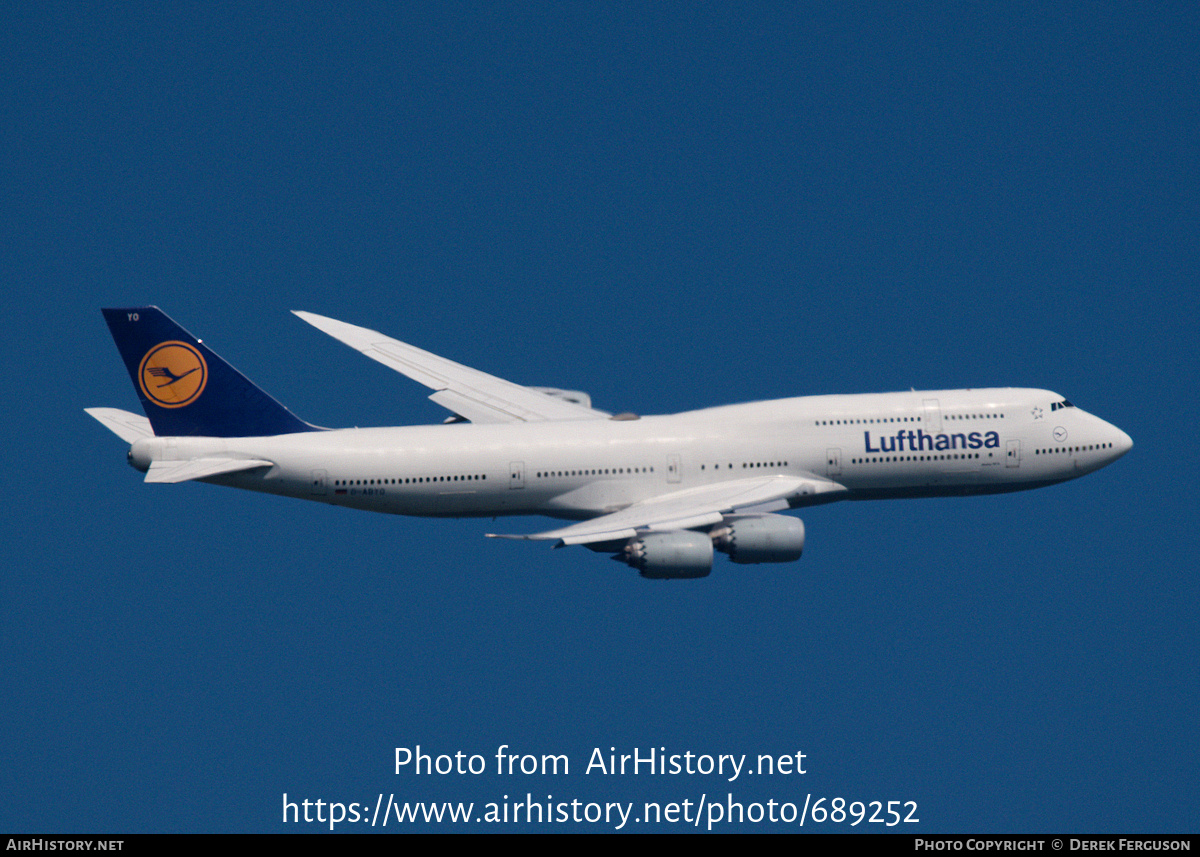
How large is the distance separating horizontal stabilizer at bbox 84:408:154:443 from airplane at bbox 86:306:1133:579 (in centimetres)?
4

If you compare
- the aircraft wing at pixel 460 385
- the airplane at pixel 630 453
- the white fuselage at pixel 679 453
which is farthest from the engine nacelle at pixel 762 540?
the aircraft wing at pixel 460 385

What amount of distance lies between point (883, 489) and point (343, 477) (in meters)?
12.8

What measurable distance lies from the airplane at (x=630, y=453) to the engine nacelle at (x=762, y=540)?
0.10 feet

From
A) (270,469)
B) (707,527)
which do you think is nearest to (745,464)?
(707,527)

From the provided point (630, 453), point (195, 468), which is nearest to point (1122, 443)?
point (630, 453)

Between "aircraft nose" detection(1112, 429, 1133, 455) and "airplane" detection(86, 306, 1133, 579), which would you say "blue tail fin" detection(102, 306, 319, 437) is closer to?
"airplane" detection(86, 306, 1133, 579)

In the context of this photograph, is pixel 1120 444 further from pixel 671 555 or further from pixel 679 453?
pixel 671 555

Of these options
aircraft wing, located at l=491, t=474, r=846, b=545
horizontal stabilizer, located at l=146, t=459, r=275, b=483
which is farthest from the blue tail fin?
aircraft wing, located at l=491, t=474, r=846, b=545

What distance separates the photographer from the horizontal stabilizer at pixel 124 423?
34.9m

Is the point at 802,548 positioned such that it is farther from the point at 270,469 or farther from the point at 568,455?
the point at 270,469

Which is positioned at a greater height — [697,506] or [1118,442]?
[1118,442]

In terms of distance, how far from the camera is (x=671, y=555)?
32.0m

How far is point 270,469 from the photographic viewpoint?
3403cm

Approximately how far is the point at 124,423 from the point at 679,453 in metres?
13.2
